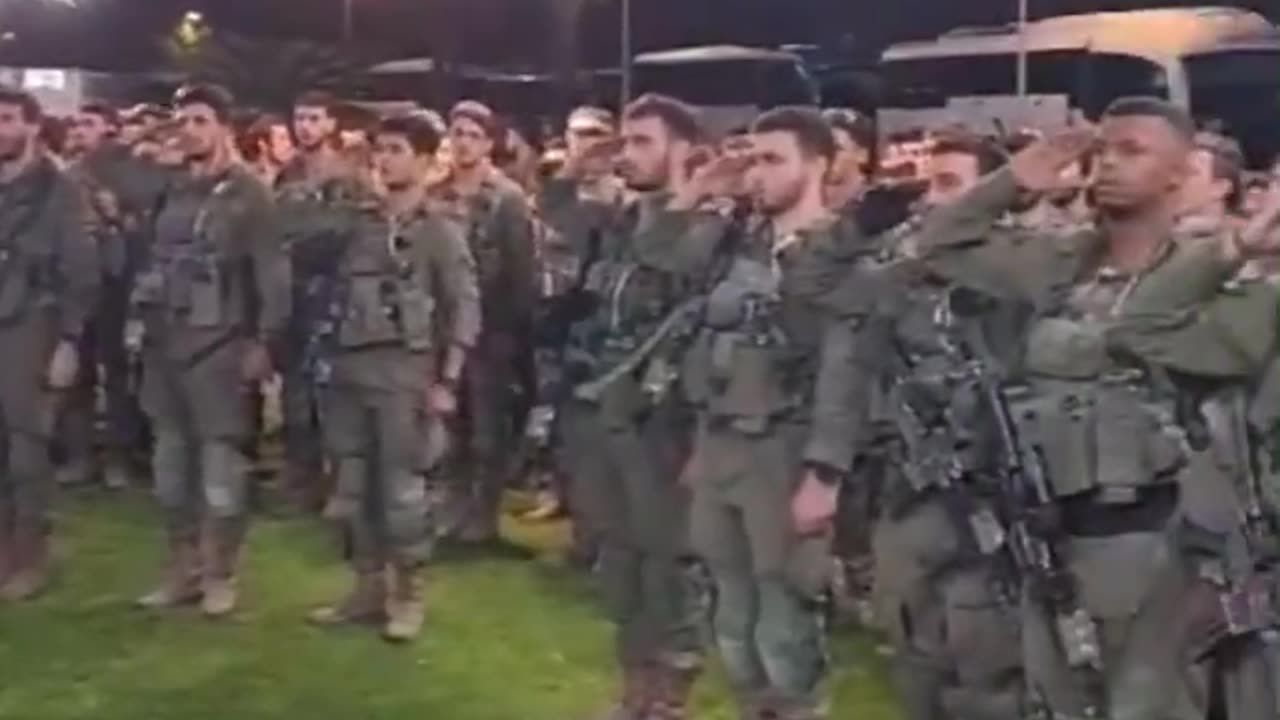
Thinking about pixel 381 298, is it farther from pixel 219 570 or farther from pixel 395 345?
pixel 219 570

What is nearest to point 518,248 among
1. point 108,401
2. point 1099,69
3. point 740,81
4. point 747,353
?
point 740,81

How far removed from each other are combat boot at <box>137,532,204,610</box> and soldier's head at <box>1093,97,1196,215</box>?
12.2ft

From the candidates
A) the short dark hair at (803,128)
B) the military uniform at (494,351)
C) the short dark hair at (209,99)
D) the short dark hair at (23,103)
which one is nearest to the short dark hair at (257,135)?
the military uniform at (494,351)

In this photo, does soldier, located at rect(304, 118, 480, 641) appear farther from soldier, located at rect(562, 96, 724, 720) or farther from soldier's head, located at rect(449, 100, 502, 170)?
soldier's head, located at rect(449, 100, 502, 170)

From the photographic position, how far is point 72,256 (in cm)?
655

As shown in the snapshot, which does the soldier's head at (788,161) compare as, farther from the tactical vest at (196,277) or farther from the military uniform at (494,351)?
the military uniform at (494,351)

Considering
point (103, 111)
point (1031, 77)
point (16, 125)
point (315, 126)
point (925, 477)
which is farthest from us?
point (103, 111)

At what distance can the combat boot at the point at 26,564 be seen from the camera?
7027mm

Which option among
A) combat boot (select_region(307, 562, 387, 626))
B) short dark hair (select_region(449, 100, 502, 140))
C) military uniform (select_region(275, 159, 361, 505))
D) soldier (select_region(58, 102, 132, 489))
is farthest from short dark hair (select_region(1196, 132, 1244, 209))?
soldier (select_region(58, 102, 132, 489))

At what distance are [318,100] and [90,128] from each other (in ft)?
3.14

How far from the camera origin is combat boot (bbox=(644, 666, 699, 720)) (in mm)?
5602

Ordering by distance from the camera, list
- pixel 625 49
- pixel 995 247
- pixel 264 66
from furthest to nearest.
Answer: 1. pixel 264 66
2. pixel 625 49
3. pixel 995 247

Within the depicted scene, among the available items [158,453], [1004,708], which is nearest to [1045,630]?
[1004,708]

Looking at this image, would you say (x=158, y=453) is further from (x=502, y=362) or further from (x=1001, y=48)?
(x=1001, y=48)
